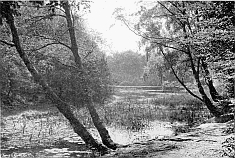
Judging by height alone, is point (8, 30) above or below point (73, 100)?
above

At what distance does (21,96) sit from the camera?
42.1ft

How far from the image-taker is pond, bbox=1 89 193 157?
24.3 ft

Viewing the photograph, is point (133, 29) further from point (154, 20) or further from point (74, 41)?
point (74, 41)

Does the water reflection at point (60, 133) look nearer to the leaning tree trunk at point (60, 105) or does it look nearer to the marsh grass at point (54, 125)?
the marsh grass at point (54, 125)

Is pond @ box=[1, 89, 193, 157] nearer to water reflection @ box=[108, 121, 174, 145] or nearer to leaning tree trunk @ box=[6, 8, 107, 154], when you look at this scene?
water reflection @ box=[108, 121, 174, 145]

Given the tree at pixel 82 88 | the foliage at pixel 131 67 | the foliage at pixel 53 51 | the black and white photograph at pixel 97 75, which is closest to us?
the black and white photograph at pixel 97 75

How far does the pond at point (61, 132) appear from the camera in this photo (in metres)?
7.40

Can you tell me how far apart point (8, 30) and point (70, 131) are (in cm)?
441

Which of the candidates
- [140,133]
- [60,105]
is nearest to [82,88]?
[60,105]

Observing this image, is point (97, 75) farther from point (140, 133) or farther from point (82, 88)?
point (140, 133)

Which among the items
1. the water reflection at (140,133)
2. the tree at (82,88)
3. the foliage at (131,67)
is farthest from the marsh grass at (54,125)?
the foliage at (131,67)

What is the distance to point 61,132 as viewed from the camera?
377 inches

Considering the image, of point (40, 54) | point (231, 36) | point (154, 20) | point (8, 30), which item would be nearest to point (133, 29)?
point (154, 20)

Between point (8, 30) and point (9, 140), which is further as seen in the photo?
point (9, 140)
